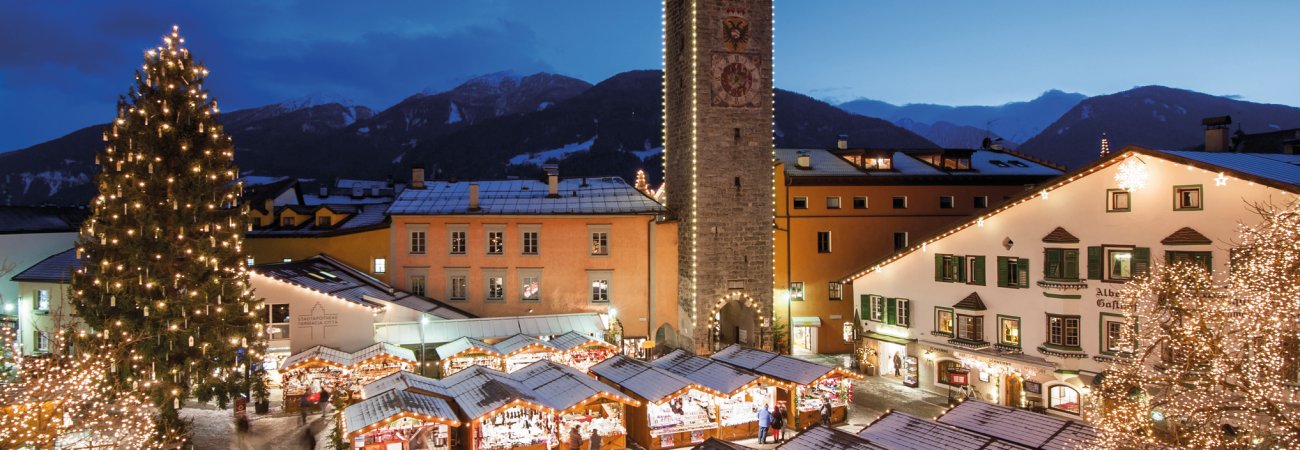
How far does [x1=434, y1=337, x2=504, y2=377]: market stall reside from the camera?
2652 cm

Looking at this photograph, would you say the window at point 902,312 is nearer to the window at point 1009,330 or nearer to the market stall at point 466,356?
the window at point 1009,330

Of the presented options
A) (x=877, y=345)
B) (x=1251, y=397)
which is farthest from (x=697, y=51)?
(x=1251, y=397)

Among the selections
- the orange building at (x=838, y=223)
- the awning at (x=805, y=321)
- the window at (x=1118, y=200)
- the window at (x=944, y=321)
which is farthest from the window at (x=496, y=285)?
the window at (x=1118, y=200)

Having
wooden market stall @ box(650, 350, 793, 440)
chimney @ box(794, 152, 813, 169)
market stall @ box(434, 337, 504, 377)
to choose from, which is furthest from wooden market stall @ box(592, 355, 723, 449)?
chimney @ box(794, 152, 813, 169)

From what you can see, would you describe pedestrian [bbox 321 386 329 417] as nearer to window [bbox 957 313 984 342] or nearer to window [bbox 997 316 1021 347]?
window [bbox 957 313 984 342]

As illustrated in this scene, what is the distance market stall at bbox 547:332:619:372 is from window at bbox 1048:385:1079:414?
14018 millimetres

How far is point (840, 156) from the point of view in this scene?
38.3 m

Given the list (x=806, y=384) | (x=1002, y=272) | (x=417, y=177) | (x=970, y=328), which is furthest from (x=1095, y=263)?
(x=417, y=177)

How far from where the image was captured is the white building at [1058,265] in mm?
21297

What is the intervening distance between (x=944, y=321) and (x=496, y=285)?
1783cm

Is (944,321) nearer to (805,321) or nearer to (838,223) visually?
A: (805,321)

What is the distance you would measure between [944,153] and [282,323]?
1132 inches

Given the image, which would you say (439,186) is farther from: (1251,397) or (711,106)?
(1251,397)

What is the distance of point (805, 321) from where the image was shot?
35000 mm
